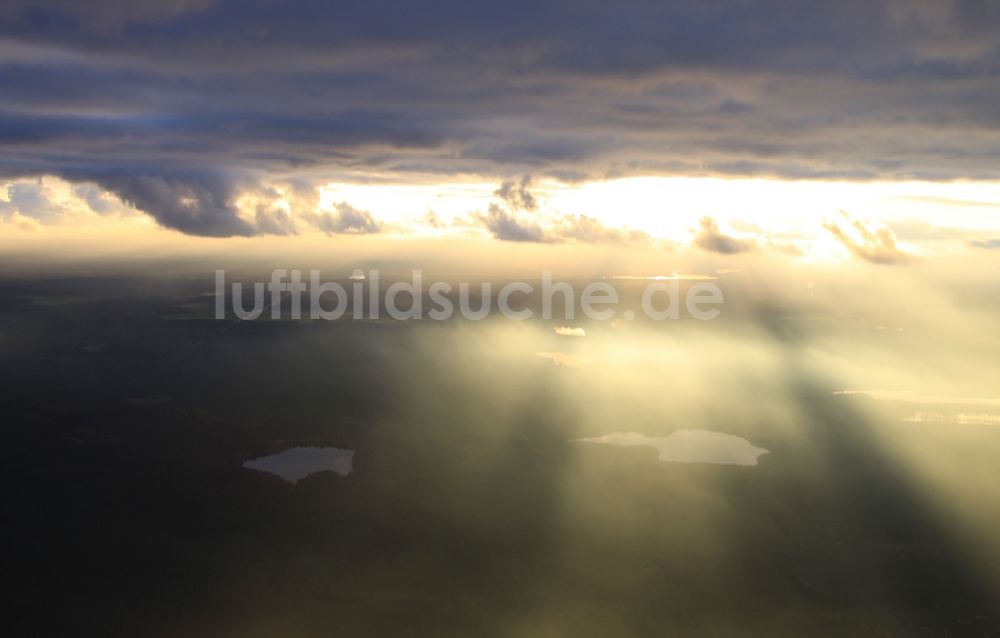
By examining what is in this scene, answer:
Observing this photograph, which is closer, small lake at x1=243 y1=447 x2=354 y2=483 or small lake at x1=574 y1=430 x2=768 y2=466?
small lake at x1=243 y1=447 x2=354 y2=483

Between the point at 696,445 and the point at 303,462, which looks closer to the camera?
the point at 303,462

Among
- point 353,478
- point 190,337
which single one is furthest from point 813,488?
point 190,337

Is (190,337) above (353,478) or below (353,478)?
above

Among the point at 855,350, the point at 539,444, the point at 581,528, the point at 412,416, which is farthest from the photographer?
the point at 855,350

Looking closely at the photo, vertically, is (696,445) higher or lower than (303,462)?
higher

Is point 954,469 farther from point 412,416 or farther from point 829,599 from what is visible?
point 412,416
